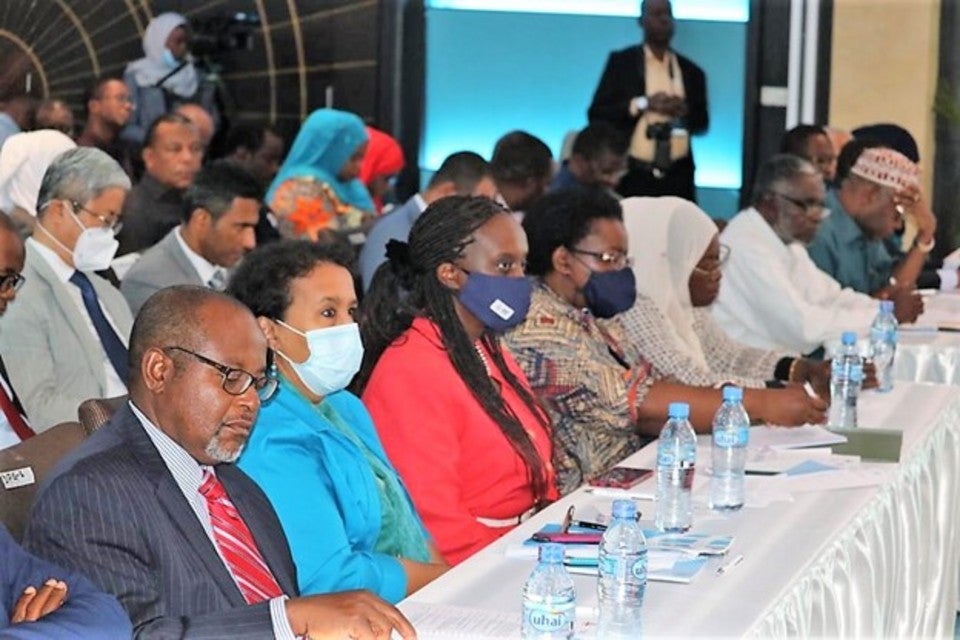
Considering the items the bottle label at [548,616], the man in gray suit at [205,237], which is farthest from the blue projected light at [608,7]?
the bottle label at [548,616]

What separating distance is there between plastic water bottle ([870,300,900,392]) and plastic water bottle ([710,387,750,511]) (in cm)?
123

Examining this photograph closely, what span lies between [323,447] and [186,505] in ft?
1.64

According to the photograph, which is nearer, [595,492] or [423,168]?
[595,492]

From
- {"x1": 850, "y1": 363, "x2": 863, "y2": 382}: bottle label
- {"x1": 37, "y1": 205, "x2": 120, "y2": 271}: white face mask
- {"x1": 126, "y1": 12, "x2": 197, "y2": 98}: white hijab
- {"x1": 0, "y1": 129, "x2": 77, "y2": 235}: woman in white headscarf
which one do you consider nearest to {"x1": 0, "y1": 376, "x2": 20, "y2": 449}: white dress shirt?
{"x1": 37, "y1": 205, "x2": 120, "y2": 271}: white face mask

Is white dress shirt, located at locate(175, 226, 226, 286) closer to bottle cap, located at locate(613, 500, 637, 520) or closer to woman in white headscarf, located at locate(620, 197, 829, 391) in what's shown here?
woman in white headscarf, located at locate(620, 197, 829, 391)

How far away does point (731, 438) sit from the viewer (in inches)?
129

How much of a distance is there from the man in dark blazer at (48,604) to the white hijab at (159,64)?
524 cm

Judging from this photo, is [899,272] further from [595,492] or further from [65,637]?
[65,637]

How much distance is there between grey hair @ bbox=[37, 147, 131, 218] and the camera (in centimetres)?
428

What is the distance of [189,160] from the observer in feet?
19.4

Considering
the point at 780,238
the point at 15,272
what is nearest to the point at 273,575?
the point at 15,272

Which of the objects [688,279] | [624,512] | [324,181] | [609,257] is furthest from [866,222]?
[624,512]

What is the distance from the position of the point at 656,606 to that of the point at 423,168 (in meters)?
6.71

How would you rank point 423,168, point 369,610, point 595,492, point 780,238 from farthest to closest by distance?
1. point 423,168
2. point 780,238
3. point 595,492
4. point 369,610
